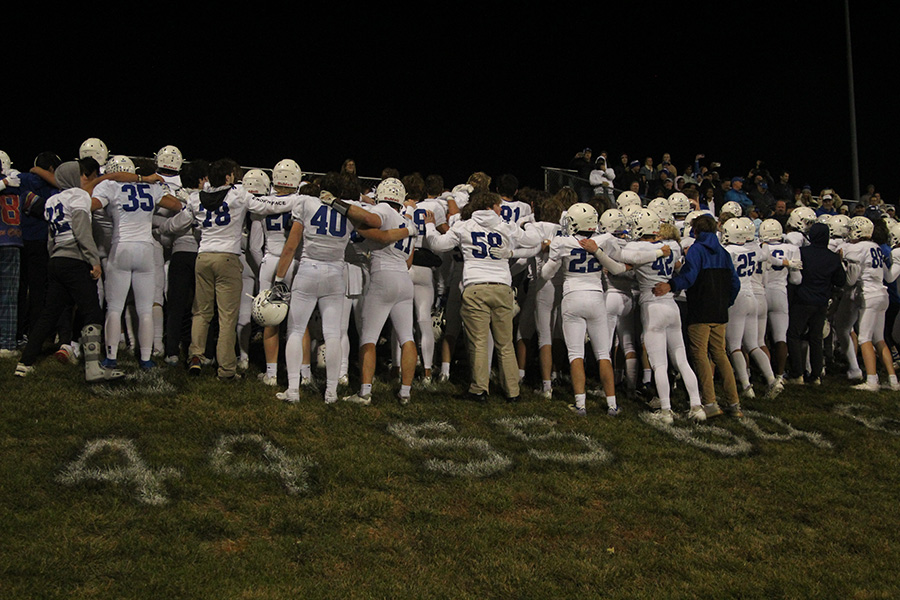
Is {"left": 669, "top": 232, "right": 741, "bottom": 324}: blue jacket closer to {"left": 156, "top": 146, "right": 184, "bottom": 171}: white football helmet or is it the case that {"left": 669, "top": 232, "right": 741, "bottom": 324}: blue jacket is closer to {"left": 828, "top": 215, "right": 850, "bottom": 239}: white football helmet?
{"left": 828, "top": 215, "right": 850, "bottom": 239}: white football helmet

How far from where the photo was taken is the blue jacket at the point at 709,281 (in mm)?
8445

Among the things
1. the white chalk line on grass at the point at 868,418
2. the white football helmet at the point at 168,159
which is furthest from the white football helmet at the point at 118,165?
the white chalk line on grass at the point at 868,418

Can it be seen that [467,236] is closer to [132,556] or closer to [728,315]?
[728,315]

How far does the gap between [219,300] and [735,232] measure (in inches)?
224

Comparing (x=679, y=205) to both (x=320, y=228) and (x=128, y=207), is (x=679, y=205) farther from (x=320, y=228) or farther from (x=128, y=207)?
(x=128, y=207)

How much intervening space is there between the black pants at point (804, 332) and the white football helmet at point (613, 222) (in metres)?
3.22

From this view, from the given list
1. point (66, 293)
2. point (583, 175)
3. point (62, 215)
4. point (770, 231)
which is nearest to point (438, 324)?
point (66, 293)

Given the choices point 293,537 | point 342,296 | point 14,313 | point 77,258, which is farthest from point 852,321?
point 14,313

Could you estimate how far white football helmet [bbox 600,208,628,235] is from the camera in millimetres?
8352

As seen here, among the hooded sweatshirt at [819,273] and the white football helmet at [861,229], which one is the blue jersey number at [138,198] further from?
the white football helmet at [861,229]

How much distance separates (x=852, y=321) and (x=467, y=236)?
5.76m

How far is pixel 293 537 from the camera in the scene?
5176 mm

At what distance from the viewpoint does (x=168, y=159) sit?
8.54 m

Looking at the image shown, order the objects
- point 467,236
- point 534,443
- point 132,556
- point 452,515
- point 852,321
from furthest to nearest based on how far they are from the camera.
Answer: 1. point 852,321
2. point 467,236
3. point 534,443
4. point 452,515
5. point 132,556
